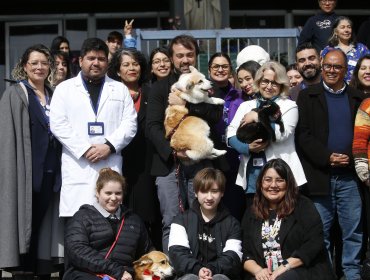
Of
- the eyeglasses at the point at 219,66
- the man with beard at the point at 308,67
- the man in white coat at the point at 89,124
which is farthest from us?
the man with beard at the point at 308,67

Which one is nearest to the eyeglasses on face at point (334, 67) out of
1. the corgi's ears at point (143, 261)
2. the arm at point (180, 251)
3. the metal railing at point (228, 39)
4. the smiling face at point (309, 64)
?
the smiling face at point (309, 64)

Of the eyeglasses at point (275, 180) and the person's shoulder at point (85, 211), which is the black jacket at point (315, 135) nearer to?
the eyeglasses at point (275, 180)

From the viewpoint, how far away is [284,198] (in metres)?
6.00

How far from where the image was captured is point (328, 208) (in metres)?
6.32

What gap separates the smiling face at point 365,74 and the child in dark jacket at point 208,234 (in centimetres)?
159

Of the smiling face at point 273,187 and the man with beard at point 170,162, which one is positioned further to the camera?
the man with beard at point 170,162

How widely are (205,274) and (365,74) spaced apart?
2.24m

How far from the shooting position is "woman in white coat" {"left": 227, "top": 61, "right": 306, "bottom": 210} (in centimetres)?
619

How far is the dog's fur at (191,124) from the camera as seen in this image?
6016mm

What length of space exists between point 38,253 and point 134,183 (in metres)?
0.94

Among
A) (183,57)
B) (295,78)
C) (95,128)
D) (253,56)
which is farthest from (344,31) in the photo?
(95,128)

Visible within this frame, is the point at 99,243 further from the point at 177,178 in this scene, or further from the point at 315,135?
the point at 315,135

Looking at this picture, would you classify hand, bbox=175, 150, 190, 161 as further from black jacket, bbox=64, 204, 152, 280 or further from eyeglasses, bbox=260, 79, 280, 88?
eyeglasses, bbox=260, 79, 280, 88

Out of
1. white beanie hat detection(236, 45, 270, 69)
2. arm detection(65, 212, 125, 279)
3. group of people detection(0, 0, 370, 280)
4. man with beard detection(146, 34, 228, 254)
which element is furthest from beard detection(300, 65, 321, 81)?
arm detection(65, 212, 125, 279)
